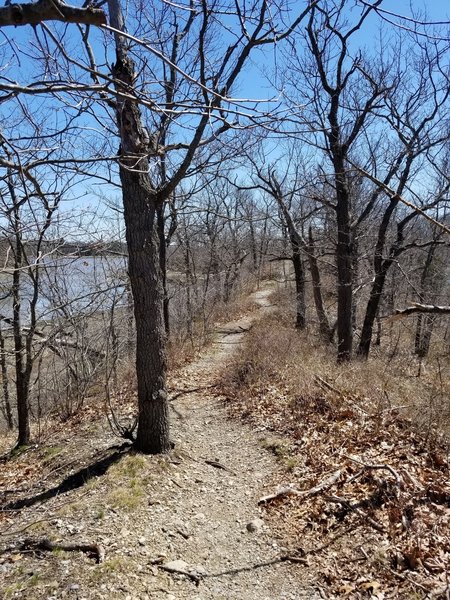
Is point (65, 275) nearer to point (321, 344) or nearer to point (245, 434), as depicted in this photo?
point (245, 434)

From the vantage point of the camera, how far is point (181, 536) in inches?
157

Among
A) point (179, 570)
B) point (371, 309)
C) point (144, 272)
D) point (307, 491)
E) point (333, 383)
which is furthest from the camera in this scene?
point (371, 309)

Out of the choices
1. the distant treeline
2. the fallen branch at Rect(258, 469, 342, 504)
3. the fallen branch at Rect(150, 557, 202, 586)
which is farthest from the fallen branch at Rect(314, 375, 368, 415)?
the distant treeline

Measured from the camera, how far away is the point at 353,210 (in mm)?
12953

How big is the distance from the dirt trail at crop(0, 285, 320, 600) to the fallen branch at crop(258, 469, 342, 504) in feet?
0.54

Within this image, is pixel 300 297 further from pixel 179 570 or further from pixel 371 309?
pixel 179 570

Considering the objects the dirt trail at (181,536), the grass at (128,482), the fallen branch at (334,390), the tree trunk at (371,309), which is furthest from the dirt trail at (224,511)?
the tree trunk at (371,309)

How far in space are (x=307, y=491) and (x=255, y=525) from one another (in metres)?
0.67

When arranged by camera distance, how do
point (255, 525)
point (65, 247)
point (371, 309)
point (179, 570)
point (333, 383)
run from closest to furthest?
point (179, 570)
point (255, 525)
point (65, 247)
point (333, 383)
point (371, 309)

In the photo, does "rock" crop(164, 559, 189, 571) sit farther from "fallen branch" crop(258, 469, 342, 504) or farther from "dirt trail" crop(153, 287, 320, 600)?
"fallen branch" crop(258, 469, 342, 504)

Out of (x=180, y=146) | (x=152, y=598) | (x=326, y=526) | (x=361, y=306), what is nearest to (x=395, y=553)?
(x=326, y=526)

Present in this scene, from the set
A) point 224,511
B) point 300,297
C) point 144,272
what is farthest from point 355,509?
point 300,297

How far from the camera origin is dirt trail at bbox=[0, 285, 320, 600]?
322 centimetres

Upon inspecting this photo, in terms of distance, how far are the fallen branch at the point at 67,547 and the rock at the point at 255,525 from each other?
4.81ft
